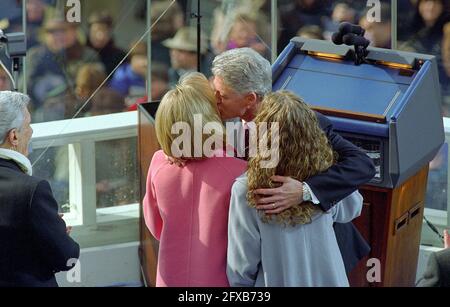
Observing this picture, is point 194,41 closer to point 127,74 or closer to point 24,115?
point 127,74

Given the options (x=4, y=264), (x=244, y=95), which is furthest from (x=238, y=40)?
(x=4, y=264)

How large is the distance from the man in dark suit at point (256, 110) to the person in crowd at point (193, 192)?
11cm

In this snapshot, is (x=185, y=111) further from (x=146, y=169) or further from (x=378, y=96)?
(x=146, y=169)

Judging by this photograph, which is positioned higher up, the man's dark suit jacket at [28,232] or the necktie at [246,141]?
the necktie at [246,141]

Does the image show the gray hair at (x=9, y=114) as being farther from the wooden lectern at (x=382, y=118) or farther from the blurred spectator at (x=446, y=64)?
the blurred spectator at (x=446, y=64)

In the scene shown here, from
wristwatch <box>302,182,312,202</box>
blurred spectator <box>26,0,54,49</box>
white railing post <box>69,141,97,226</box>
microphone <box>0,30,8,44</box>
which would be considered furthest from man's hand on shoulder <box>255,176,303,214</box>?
blurred spectator <box>26,0,54,49</box>

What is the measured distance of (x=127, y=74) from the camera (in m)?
6.40

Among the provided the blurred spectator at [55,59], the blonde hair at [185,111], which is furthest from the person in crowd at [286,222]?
the blurred spectator at [55,59]

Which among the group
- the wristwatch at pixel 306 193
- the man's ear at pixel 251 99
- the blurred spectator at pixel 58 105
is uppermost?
the man's ear at pixel 251 99

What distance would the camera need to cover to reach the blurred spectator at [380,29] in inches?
239

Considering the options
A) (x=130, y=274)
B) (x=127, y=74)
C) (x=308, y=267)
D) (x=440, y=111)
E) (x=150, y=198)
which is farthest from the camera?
(x=127, y=74)

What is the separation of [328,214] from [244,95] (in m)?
0.47

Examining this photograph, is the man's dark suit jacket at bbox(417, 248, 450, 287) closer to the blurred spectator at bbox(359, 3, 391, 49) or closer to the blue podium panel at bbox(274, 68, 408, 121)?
the blue podium panel at bbox(274, 68, 408, 121)
